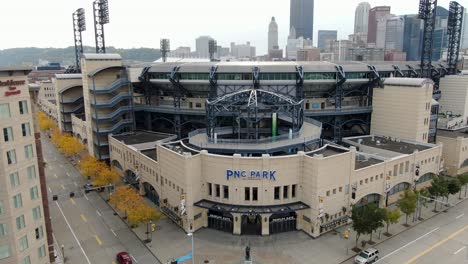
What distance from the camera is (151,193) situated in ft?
216

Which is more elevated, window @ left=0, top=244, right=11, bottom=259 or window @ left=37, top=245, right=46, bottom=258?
window @ left=0, top=244, right=11, bottom=259

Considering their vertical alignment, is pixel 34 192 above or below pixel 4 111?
below

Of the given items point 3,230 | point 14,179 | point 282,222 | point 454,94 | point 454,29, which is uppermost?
point 454,29

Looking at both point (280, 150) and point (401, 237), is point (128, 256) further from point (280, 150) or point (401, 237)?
point (401, 237)

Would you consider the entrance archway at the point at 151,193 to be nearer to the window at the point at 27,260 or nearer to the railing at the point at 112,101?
the railing at the point at 112,101

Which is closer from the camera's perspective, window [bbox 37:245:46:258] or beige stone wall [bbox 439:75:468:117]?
window [bbox 37:245:46:258]

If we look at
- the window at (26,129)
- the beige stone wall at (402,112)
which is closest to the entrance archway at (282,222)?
the window at (26,129)

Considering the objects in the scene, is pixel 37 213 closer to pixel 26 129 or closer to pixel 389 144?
pixel 26 129

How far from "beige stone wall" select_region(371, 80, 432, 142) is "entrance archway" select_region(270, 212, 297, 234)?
130 ft

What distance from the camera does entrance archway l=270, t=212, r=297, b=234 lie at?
172 feet

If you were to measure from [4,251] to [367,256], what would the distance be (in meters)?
41.5

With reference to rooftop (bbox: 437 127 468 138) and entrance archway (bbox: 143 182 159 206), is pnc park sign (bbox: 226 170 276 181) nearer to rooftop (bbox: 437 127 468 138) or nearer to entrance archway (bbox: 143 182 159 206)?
entrance archway (bbox: 143 182 159 206)

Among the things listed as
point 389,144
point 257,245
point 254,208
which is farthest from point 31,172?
point 389,144

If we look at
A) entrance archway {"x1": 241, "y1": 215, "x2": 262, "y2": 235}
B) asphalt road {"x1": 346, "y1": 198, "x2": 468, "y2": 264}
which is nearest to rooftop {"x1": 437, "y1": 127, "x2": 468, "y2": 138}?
asphalt road {"x1": 346, "y1": 198, "x2": 468, "y2": 264}
